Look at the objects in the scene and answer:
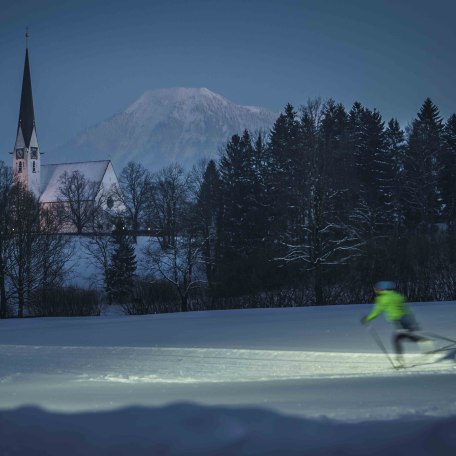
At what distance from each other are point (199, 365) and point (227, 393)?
3.44 meters

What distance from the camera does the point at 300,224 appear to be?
3259 centimetres

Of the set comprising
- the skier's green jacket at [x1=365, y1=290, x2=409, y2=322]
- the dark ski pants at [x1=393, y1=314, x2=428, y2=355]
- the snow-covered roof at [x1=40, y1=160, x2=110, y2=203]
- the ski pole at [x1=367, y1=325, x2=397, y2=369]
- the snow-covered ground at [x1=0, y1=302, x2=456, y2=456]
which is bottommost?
the snow-covered ground at [x1=0, y1=302, x2=456, y2=456]

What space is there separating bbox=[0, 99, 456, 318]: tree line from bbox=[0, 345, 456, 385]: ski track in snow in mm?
16690

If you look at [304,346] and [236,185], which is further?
[236,185]

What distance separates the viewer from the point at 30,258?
3759cm

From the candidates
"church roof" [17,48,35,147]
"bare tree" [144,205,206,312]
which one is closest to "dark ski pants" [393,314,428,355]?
"bare tree" [144,205,206,312]

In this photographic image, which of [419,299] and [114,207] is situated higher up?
[114,207]

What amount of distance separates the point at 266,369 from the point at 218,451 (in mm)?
5894

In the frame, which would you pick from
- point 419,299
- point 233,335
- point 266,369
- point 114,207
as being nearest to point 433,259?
point 419,299

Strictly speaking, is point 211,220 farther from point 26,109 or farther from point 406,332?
point 26,109

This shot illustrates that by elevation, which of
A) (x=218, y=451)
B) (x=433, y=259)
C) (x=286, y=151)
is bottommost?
(x=218, y=451)

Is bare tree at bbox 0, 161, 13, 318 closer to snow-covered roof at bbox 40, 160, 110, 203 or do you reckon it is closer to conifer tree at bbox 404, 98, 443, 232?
conifer tree at bbox 404, 98, 443, 232

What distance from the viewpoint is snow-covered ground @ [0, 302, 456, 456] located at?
23.1ft

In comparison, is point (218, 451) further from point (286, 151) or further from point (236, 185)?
point (236, 185)
